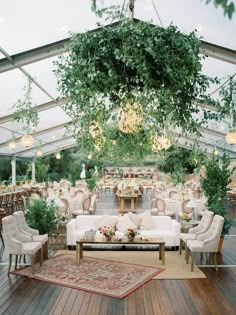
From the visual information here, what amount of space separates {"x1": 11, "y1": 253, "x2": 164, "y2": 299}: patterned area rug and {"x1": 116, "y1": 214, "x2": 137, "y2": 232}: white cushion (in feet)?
4.89

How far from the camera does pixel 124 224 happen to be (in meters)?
9.49

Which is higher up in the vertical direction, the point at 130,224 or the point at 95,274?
the point at 130,224

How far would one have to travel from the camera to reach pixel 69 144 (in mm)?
26016

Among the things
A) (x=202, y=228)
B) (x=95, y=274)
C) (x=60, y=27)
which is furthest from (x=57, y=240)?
(x=60, y=27)

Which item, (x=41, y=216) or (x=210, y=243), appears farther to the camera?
(x=41, y=216)

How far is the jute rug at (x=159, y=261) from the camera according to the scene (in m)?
6.99

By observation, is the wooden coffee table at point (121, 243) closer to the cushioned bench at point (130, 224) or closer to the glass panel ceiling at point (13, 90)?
the cushioned bench at point (130, 224)

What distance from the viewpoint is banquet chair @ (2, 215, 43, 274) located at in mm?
7004

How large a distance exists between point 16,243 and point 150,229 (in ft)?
11.8

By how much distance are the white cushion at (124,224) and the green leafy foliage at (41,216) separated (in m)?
1.67

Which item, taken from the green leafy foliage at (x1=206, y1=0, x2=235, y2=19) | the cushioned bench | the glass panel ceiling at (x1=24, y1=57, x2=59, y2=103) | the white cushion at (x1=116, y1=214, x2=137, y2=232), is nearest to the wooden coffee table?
the cushioned bench

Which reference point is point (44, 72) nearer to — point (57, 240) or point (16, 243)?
point (57, 240)

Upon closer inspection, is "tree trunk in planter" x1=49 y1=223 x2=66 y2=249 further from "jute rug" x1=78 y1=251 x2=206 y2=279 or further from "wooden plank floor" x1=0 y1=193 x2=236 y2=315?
"wooden plank floor" x1=0 y1=193 x2=236 y2=315

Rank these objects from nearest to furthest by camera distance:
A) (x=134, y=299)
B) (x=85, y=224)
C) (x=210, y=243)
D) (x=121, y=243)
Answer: (x=134, y=299) → (x=210, y=243) → (x=121, y=243) → (x=85, y=224)
